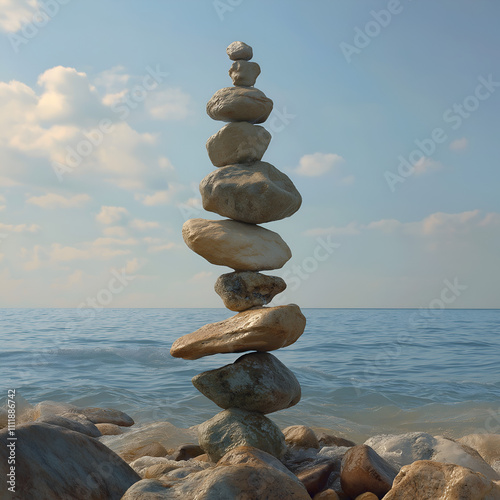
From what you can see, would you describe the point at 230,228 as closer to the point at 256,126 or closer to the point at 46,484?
the point at 256,126

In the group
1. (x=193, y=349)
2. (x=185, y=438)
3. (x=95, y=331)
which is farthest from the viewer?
(x=95, y=331)

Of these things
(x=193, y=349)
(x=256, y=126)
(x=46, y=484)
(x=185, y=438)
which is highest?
(x=256, y=126)

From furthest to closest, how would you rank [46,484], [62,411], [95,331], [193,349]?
[95,331]
[62,411]
[193,349]
[46,484]

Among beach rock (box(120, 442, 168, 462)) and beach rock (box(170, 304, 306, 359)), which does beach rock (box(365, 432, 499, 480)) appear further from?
beach rock (box(120, 442, 168, 462))

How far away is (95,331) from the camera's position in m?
23.7

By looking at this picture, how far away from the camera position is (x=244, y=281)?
531 centimetres

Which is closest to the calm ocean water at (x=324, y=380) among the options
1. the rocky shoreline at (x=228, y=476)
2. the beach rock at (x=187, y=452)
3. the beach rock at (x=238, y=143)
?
the beach rock at (x=187, y=452)

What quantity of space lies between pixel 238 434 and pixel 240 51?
4326 mm

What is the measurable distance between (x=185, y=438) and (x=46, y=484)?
452 cm

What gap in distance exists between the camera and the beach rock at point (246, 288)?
5.32 m

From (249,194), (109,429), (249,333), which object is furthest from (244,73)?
(109,429)

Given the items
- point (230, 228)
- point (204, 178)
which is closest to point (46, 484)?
point (230, 228)

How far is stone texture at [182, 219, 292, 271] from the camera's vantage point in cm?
524

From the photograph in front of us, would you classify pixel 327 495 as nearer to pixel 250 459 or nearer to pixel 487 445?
pixel 250 459
